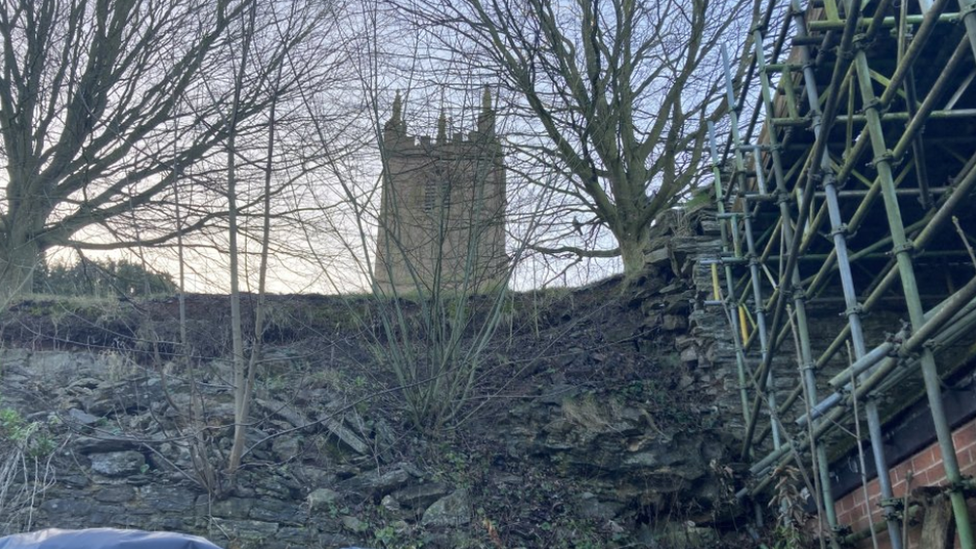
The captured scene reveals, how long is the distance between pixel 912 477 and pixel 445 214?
5410 mm

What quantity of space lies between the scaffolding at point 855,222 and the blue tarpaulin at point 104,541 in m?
3.24

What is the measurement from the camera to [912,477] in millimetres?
4793

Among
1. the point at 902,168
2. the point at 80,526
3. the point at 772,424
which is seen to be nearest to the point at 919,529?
the point at 772,424

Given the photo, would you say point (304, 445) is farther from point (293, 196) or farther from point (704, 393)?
point (704, 393)

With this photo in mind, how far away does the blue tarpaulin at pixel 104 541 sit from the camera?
3.99 metres

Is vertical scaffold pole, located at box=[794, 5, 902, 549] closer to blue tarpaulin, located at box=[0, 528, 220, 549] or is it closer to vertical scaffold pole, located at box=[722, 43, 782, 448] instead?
vertical scaffold pole, located at box=[722, 43, 782, 448]

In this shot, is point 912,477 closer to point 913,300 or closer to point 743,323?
point 913,300

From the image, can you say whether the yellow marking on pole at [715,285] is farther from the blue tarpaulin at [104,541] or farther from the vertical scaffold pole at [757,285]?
the blue tarpaulin at [104,541]

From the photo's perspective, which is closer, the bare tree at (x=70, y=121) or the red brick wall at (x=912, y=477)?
the red brick wall at (x=912, y=477)

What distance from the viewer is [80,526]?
6777 mm

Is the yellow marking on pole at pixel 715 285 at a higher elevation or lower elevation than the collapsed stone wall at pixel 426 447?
higher

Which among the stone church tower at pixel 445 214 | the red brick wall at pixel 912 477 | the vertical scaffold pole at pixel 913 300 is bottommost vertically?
the red brick wall at pixel 912 477

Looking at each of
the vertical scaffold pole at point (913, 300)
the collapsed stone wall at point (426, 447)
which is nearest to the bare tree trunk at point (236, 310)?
the collapsed stone wall at point (426, 447)

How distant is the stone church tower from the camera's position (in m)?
9.00
